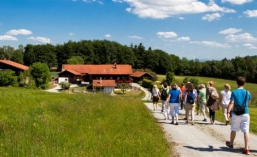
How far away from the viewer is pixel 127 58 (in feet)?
415

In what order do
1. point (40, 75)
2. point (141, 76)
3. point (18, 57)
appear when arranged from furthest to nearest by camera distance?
point (18, 57) < point (141, 76) < point (40, 75)

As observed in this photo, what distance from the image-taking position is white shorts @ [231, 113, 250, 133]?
7801 millimetres

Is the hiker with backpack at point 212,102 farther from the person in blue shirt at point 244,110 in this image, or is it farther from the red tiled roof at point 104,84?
the red tiled roof at point 104,84

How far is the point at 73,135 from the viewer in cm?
795

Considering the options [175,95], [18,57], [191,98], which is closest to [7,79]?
[175,95]

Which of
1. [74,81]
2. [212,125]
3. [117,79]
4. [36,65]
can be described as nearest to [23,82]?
[36,65]

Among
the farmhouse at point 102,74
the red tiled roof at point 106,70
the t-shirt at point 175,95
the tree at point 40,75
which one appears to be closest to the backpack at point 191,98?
the t-shirt at point 175,95

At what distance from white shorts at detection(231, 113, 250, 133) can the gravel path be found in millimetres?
701

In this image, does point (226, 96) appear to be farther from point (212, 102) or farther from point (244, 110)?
point (244, 110)

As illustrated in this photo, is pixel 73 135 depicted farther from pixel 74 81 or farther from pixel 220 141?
pixel 74 81

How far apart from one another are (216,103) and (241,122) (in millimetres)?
5623

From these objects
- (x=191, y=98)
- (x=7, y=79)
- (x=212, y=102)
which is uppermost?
(x=7, y=79)

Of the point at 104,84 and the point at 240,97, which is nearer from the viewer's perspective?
the point at 240,97

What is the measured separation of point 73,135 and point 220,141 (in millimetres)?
4972
